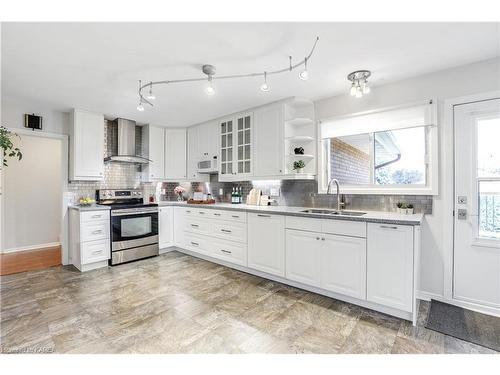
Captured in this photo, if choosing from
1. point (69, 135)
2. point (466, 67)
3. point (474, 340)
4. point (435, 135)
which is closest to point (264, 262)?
point (474, 340)

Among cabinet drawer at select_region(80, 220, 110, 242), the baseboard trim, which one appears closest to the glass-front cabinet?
cabinet drawer at select_region(80, 220, 110, 242)

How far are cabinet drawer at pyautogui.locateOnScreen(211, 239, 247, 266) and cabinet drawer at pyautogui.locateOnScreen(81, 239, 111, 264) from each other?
156cm

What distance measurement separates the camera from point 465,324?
82.0 inches

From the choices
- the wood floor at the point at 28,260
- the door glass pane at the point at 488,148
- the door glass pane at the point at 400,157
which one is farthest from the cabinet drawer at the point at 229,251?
the door glass pane at the point at 488,148

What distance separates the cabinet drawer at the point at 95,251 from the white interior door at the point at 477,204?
4.33m

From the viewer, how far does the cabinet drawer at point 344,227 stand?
2.36m

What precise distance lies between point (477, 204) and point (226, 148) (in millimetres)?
3218

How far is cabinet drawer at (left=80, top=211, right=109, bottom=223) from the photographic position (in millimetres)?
3469

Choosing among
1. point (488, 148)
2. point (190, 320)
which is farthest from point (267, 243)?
point (488, 148)

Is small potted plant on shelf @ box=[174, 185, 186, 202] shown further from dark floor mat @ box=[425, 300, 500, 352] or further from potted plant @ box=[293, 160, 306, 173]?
dark floor mat @ box=[425, 300, 500, 352]

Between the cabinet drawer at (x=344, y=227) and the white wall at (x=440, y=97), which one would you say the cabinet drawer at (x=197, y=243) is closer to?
the cabinet drawer at (x=344, y=227)

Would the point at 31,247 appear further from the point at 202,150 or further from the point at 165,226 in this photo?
the point at 202,150

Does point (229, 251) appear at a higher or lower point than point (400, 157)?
lower

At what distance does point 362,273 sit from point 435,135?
5.29 ft
